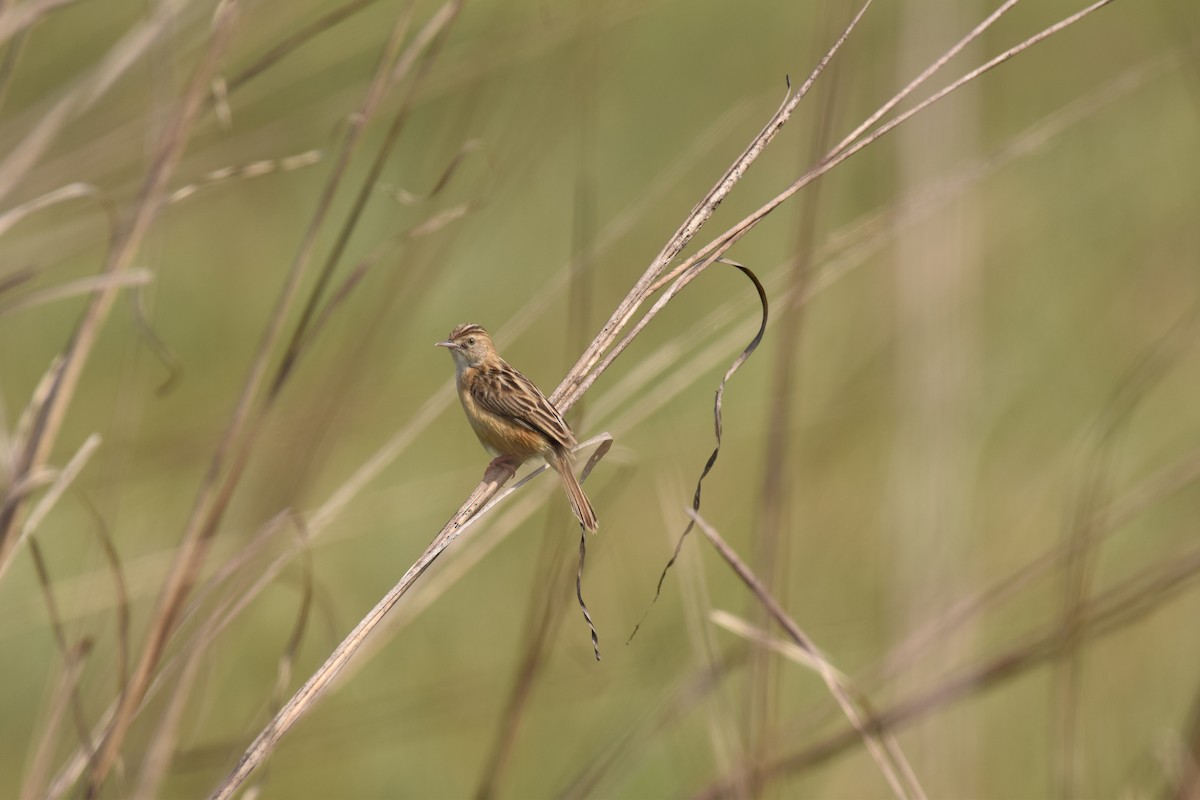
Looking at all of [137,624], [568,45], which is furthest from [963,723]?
[137,624]

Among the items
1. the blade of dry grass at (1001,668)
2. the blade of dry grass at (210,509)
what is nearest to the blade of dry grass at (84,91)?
the blade of dry grass at (210,509)

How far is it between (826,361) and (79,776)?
764 cm

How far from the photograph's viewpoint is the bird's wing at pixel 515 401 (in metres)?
3.44

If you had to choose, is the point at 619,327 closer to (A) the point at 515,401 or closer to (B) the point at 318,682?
(B) the point at 318,682

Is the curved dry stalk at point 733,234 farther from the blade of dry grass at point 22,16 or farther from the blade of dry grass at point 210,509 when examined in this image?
the blade of dry grass at point 22,16

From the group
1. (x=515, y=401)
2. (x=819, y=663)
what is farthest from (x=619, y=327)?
(x=515, y=401)

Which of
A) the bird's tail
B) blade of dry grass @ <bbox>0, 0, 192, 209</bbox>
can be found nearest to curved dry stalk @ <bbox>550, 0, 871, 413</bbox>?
the bird's tail

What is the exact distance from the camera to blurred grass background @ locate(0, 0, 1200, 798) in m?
2.55

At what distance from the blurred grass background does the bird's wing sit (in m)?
0.26

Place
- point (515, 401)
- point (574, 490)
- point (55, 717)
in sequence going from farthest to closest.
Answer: point (515, 401) → point (574, 490) → point (55, 717)

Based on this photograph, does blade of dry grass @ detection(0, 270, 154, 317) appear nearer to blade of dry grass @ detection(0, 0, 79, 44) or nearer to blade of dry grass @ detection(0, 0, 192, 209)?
blade of dry grass @ detection(0, 0, 192, 209)

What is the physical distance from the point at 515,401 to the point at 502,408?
74 mm

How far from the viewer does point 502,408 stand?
3.68 metres

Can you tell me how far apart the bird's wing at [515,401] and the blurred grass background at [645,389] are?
10.3 inches
